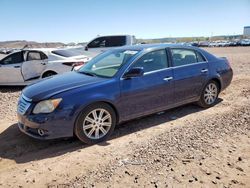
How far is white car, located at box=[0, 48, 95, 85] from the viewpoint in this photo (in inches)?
332

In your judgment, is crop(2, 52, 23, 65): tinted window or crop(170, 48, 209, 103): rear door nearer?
crop(170, 48, 209, 103): rear door

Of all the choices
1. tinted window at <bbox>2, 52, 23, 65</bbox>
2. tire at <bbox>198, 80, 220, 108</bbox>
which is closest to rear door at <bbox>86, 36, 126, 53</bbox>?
tinted window at <bbox>2, 52, 23, 65</bbox>

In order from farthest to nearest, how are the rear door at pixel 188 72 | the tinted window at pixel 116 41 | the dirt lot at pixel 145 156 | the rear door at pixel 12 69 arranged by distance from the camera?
the tinted window at pixel 116 41 < the rear door at pixel 12 69 < the rear door at pixel 188 72 < the dirt lot at pixel 145 156

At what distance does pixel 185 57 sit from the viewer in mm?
5637

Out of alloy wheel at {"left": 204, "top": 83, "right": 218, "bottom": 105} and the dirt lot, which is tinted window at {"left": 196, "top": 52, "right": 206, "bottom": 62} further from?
the dirt lot

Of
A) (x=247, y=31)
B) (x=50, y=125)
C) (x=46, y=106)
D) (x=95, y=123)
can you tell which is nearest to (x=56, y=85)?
(x=46, y=106)

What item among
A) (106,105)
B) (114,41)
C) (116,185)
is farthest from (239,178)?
(114,41)

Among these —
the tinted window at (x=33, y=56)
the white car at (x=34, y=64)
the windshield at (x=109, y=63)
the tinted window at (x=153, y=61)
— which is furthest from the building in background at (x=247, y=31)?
the windshield at (x=109, y=63)

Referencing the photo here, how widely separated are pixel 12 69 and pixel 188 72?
6233 millimetres

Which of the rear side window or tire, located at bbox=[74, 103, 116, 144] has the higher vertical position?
the rear side window

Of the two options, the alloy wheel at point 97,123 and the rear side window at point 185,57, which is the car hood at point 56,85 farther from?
the rear side window at point 185,57

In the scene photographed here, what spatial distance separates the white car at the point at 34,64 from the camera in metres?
8.42

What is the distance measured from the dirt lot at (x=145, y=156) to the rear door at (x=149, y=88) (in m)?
0.40

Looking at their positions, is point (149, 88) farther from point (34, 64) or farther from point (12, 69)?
point (12, 69)
